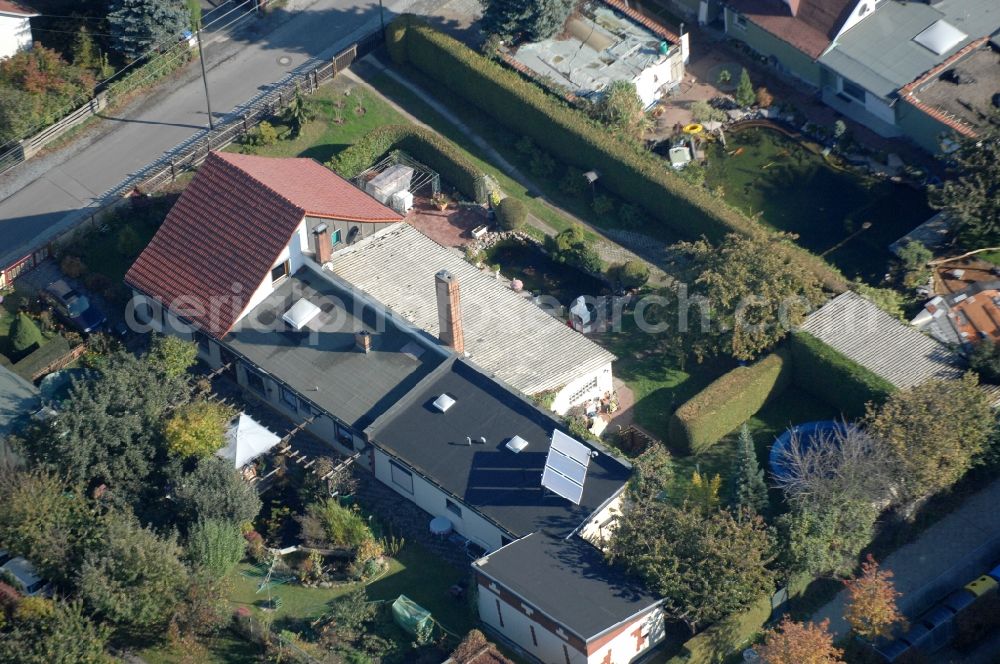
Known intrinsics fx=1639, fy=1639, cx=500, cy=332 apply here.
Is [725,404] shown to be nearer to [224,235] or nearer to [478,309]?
[478,309]

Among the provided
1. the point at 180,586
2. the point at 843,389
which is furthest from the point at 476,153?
the point at 180,586

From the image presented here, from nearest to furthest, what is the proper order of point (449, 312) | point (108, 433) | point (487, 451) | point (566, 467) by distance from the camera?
1. point (566, 467)
2. point (108, 433)
3. point (487, 451)
4. point (449, 312)

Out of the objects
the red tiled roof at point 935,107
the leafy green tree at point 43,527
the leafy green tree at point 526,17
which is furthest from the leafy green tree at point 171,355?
the red tiled roof at point 935,107

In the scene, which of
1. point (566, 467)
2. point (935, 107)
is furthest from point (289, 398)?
point (935, 107)

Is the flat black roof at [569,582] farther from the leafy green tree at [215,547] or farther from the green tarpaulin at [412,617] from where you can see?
the leafy green tree at [215,547]

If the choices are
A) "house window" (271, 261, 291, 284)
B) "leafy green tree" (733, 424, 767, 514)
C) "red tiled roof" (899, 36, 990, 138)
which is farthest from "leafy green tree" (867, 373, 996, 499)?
"house window" (271, 261, 291, 284)

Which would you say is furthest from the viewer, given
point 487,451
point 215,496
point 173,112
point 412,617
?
point 173,112

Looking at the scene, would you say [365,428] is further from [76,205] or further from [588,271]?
[76,205]
